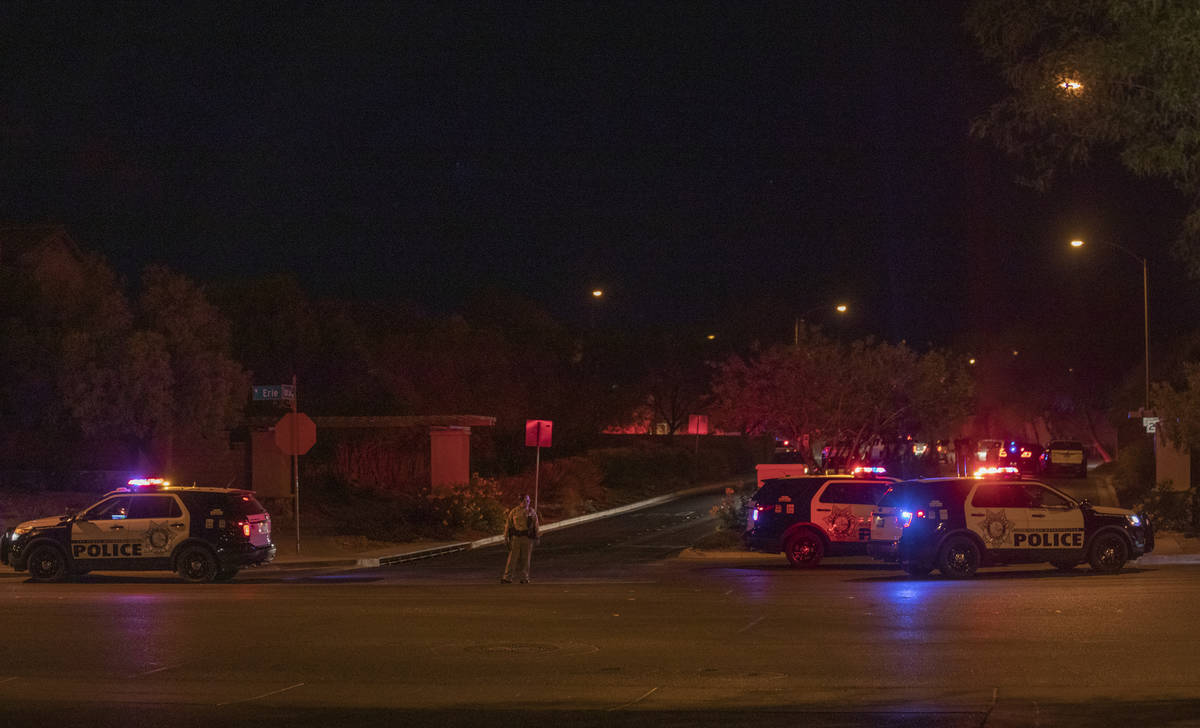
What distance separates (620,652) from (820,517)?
1133 centimetres

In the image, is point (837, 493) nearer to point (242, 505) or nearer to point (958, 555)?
point (958, 555)

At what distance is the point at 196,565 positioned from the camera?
23906 millimetres

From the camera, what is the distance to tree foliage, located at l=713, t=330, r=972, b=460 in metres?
37.8

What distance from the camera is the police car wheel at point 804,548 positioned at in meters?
24.7

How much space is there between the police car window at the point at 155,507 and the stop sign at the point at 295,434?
5.28 meters

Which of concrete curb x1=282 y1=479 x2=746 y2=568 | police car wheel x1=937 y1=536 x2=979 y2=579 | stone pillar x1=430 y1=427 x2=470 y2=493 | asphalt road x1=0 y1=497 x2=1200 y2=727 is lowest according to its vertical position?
concrete curb x1=282 y1=479 x2=746 y2=568

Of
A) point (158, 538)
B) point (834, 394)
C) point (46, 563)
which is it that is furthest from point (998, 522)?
point (46, 563)

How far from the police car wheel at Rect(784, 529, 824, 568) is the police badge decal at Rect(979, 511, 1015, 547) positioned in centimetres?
329

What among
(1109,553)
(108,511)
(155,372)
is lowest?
(1109,553)

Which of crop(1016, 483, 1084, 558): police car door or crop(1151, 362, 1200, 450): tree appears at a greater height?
crop(1151, 362, 1200, 450): tree

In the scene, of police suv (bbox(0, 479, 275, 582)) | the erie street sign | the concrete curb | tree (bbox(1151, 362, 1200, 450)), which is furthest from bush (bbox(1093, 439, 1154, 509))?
police suv (bbox(0, 479, 275, 582))

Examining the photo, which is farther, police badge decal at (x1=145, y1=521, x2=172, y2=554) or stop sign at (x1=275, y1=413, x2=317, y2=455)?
stop sign at (x1=275, y1=413, x2=317, y2=455)

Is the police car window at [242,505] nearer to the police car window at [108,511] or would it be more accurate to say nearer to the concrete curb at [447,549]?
the police car window at [108,511]

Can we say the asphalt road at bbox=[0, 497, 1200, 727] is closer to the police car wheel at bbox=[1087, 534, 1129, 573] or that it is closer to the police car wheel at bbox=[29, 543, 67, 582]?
the police car wheel at bbox=[1087, 534, 1129, 573]
